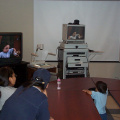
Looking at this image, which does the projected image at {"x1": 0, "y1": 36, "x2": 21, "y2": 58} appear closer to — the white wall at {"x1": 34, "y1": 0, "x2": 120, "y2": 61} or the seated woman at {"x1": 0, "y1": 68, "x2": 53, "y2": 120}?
the white wall at {"x1": 34, "y1": 0, "x2": 120, "y2": 61}

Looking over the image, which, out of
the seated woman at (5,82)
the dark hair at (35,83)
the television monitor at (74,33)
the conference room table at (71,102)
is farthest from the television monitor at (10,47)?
the dark hair at (35,83)

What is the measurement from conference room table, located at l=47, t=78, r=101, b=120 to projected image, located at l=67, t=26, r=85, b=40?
140 cm

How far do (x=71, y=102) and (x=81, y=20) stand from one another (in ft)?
10.3

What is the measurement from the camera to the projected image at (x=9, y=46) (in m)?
4.02

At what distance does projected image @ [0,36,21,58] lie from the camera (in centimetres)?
402

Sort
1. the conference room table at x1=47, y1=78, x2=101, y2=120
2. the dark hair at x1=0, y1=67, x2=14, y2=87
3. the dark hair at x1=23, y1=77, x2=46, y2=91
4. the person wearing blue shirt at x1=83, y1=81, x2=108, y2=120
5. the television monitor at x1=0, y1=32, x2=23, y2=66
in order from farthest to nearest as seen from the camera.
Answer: the television monitor at x1=0, y1=32, x2=23, y2=66
the person wearing blue shirt at x1=83, y1=81, x2=108, y2=120
the dark hair at x1=0, y1=67, x2=14, y2=87
the conference room table at x1=47, y1=78, x2=101, y2=120
the dark hair at x1=23, y1=77, x2=46, y2=91

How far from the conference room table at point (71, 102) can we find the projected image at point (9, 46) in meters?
1.39

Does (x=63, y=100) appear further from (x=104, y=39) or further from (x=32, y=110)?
(x=104, y=39)

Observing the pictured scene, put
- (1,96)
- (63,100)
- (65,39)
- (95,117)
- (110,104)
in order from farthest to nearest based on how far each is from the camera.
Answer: (65,39) < (110,104) < (63,100) < (1,96) < (95,117)

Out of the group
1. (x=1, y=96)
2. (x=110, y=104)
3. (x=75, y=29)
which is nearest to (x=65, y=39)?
(x=75, y=29)

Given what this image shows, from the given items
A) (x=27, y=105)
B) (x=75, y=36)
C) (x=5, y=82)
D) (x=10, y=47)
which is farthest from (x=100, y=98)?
(x=10, y=47)

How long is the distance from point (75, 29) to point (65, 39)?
0.30 meters

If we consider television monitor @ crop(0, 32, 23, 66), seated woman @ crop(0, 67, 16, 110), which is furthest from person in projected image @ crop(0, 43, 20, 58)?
seated woman @ crop(0, 67, 16, 110)

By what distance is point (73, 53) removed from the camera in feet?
14.1
